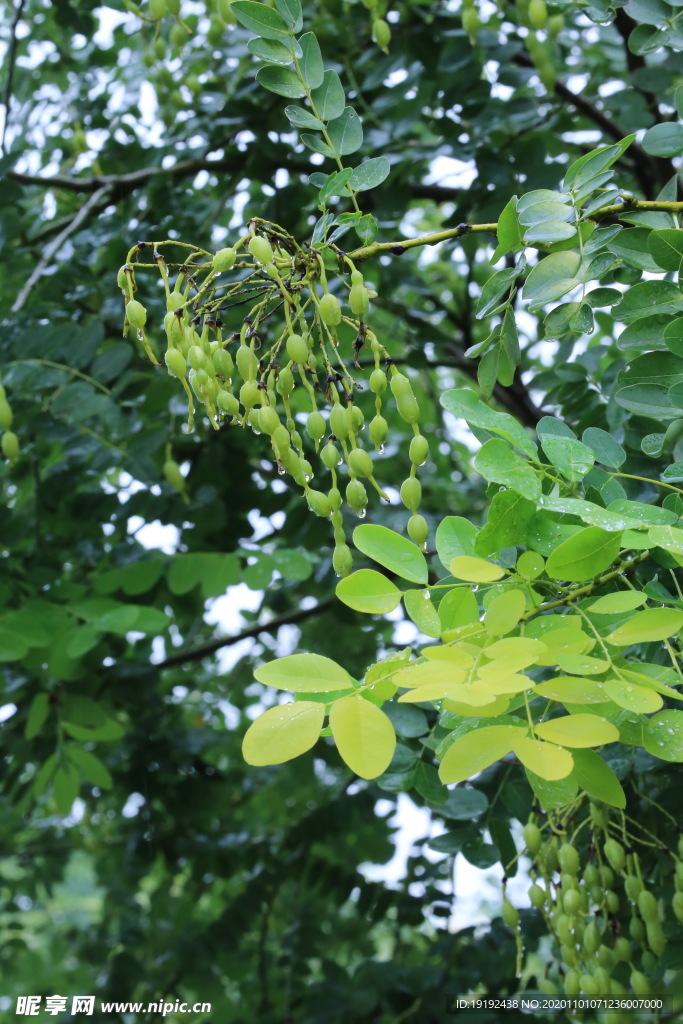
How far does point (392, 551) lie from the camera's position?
0.88 meters

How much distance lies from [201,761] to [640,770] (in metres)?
1.59

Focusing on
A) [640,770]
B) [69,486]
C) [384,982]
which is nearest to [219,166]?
[69,486]

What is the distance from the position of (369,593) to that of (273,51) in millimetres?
633

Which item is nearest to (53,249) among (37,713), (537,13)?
(37,713)

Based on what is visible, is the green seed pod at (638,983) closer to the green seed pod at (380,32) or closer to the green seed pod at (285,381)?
the green seed pod at (285,381)

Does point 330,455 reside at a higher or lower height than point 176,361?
lower

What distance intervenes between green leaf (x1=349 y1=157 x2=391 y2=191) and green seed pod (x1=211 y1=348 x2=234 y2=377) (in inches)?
10.3

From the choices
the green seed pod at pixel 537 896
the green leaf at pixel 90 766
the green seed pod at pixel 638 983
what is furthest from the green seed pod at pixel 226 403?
the green leaf at pixel 90 766

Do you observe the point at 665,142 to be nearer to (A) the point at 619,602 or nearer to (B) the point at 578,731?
(A) the point at 619,602

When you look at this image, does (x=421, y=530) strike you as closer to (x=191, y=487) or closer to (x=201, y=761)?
(x=191, y=487)

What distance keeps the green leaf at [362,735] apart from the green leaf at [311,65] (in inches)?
28.8

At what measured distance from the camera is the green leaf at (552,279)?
0.96 m

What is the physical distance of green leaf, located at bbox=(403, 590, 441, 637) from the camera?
841 mm

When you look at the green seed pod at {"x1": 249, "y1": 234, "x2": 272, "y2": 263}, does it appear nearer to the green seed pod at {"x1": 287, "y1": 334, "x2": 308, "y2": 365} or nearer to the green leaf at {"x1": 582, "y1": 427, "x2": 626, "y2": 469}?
the green seed pod at {"x1": 287, "y1": 334, "x2": 308, "y2": 365}
